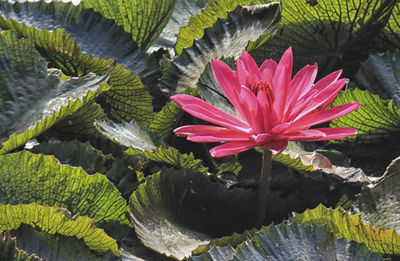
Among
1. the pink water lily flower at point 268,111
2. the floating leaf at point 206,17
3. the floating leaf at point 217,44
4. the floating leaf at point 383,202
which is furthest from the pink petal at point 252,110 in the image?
the floating leaf at point 206,17

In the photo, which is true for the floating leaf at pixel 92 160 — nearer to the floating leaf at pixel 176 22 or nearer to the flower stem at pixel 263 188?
the flower stem at pixel 263 188

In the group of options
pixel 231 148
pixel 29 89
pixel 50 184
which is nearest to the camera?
pixel 231 148

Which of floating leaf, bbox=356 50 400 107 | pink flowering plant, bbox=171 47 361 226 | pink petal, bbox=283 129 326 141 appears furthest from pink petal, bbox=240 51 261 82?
floating leaf, bbox=356 50 400 107

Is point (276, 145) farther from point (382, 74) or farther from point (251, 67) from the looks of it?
point (382, 74)

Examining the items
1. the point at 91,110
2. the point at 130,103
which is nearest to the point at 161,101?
the point at 130,103

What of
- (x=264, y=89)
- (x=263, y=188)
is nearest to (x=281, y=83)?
(x=264, y=89)

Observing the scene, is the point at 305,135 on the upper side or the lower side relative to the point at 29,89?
upper
